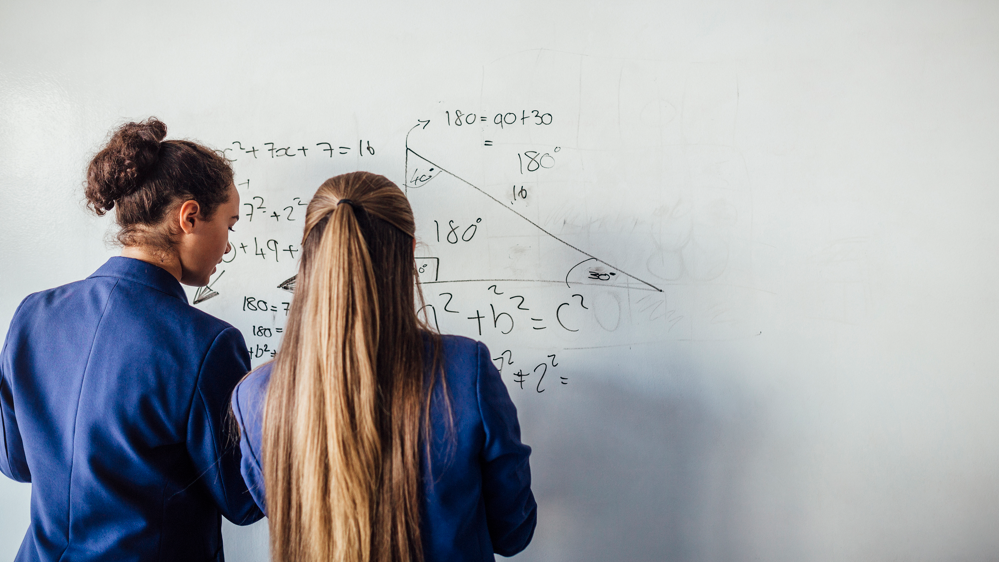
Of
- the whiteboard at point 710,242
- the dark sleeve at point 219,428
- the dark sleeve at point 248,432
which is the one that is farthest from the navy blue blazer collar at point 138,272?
the whiteboard at point 710,242

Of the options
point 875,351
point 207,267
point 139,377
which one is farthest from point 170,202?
point 875,351

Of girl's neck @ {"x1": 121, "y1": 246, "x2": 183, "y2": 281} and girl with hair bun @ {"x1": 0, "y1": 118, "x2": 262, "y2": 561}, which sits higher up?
girl's neck @ {"x1": 121, "y1": 246, "x2": 183, "y2": 281}

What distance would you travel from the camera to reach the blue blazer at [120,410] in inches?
27.5

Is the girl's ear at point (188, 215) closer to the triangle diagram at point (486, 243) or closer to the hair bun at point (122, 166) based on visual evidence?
the hair bun at point (122, 166)

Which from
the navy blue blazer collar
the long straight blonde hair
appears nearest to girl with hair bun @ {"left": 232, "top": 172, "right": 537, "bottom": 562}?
the long straight blonde hair

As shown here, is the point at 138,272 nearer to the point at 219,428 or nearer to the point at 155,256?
the point at 155,256

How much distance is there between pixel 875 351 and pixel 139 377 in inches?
54.7

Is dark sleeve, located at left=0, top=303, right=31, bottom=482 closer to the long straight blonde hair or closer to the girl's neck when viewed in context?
the girl's neck

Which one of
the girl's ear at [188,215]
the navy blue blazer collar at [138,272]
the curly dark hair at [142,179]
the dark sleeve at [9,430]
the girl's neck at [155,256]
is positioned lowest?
the dark sleeve at [9,430]

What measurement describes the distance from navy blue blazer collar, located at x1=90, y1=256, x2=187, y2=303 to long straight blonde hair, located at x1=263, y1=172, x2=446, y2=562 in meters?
0.27

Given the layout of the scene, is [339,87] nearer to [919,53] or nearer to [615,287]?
[615,287]

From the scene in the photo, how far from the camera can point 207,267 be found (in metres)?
0.84

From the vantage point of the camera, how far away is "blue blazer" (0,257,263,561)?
27.5 inches

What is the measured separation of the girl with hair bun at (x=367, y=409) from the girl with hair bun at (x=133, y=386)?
140 millimetres
